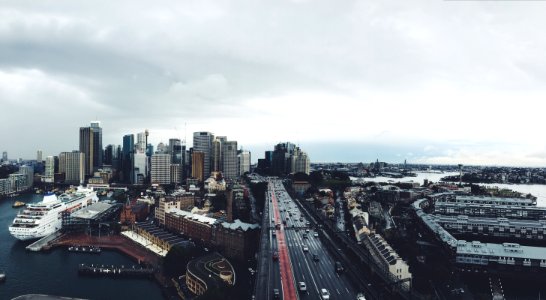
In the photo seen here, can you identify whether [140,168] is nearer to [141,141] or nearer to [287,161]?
[141,141]

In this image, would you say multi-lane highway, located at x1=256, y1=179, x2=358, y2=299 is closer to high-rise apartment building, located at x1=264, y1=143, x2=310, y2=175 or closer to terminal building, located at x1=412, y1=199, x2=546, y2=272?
terminal building, located at x1=412, y1=199, x2=546, y2=272

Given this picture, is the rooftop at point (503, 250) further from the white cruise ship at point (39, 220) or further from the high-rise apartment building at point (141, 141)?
the high-rise apartment building at point (141, 141)

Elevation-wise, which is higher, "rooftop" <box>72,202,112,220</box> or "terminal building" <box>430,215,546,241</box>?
"rooftop" <box>72,202,112,220</box>

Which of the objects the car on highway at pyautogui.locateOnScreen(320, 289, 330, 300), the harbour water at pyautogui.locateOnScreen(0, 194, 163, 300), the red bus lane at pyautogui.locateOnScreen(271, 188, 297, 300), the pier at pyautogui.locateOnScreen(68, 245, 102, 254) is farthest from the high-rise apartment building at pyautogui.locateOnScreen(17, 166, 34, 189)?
the car on highway at pyautogui.locateOnScreen(320, 289, 330, 300)

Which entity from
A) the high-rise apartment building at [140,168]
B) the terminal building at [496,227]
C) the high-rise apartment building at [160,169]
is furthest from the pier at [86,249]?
the high-rise apartment building at [140,168]

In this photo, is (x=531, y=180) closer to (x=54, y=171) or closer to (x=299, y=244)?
(x=299, y=244)

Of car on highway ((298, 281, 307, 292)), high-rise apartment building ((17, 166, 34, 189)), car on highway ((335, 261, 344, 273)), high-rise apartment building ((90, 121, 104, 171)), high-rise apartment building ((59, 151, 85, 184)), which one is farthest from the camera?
high-rise apartment building ((90, 121, 104, 171))
